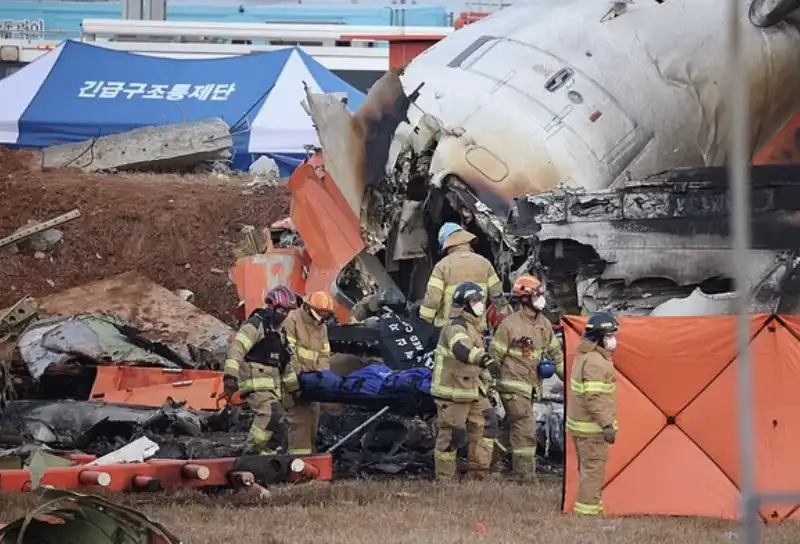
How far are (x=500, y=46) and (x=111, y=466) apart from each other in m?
7.12

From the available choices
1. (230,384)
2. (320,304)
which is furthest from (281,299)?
(230,384)

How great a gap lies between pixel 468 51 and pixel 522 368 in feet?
17.4

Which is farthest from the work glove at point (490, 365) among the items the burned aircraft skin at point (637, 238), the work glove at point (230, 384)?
the burned aircraft skin at point (637, 238)

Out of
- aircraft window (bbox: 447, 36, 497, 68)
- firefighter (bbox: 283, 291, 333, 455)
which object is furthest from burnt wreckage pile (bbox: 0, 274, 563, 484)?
aircraft window (bbox: 447, 36, 497, 68)

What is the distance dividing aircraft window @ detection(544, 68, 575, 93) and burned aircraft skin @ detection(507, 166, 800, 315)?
1.54 m

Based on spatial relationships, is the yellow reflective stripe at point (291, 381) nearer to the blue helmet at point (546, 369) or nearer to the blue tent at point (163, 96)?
the blue helmet at point (546, 369)

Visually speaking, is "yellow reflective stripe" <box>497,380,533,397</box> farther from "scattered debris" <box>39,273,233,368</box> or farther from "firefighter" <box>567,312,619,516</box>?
"scattered debris" <box>39,273,233,368</box>

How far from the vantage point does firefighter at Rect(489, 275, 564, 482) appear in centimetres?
883

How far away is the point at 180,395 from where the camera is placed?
1140 cm

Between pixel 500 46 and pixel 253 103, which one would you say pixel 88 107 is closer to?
pixel 253 103

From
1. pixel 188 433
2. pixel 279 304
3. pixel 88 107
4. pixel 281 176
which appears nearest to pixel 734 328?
pixel 279 304

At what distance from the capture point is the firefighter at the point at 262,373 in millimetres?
8695

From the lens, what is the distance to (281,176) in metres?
22.9

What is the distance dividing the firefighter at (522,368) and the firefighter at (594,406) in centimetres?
142
